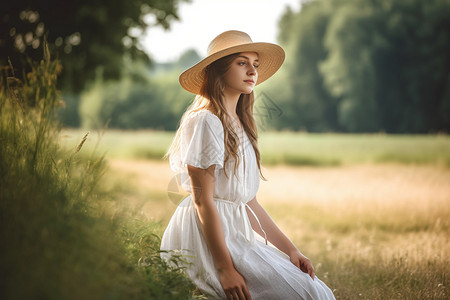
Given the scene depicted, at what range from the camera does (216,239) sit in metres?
2.28

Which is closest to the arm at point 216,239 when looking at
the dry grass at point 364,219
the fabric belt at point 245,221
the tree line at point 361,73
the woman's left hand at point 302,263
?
the fabric belt at point 245,221

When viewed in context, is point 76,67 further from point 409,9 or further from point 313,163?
point 409,9

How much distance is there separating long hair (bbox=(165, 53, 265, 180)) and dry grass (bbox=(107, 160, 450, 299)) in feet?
1.68

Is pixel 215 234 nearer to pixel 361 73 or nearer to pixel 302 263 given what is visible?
pixel 302 263

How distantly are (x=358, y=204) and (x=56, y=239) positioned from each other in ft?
24.6

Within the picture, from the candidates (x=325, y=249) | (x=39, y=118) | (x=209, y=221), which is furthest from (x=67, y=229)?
(x=325, y=249)

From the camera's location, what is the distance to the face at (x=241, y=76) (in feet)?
8.61

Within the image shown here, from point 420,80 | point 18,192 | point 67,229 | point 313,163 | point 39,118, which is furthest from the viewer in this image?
point 420,80

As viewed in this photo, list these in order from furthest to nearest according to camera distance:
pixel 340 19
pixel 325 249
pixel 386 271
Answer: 1. pixel 340 19
2. pixel 325 249
3. pixel 386 271

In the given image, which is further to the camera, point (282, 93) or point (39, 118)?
point (282, 93)

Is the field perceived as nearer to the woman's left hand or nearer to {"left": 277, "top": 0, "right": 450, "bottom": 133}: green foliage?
the woman's left hand

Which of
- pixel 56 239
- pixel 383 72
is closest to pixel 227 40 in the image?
pixel 56 239

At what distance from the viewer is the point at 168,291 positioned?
2070 mm

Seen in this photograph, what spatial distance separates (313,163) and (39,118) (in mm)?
14461
